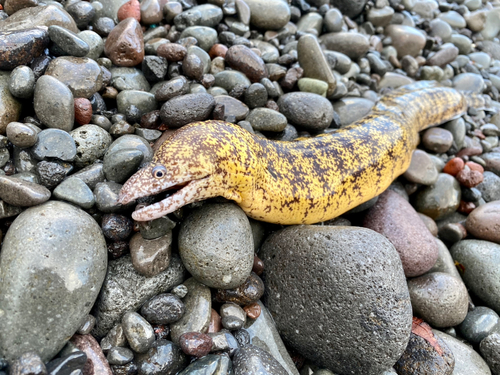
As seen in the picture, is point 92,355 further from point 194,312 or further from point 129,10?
point 129,10

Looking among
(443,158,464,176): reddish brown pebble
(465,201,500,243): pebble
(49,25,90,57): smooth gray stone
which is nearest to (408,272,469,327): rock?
(465,201,500,243): pebble

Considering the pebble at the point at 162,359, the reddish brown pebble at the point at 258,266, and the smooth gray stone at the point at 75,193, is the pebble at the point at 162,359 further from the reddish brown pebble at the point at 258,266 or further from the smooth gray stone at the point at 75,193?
the smooth gray stone at the point at 75,193

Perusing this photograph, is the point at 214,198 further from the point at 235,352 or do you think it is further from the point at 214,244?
the point at 235,352

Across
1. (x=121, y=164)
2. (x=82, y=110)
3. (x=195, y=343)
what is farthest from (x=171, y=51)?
(x=195, y=343)

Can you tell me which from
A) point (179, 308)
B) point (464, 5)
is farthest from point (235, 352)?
point (464, 5)

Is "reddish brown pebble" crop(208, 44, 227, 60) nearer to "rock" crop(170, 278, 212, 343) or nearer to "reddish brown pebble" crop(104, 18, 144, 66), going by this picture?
"reddish brown pebble" crop(104, 18, 144, 66)

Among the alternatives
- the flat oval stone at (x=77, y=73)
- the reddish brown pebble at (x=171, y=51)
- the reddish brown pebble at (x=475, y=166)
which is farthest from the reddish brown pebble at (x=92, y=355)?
the reddish brown pebble at (x=475, y=166)
